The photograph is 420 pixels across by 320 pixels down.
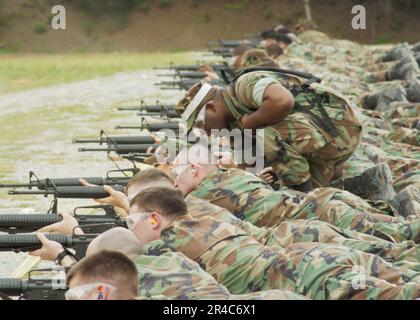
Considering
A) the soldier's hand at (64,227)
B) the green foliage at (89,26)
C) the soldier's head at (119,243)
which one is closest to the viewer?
the soldier's head at (119,243)

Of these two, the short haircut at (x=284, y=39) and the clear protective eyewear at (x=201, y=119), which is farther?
the short haircut at (x=284, y=39)

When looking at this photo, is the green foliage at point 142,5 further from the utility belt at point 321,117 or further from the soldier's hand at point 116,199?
the soldier's hand at point 116,199

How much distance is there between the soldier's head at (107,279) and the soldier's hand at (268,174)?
364 centimetres

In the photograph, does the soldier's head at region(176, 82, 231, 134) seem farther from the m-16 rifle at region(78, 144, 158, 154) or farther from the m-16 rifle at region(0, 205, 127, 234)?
the m-16 rifle at region(78, 144, 158, 154)

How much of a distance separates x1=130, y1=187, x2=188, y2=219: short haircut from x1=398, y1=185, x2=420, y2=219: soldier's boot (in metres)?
2.21

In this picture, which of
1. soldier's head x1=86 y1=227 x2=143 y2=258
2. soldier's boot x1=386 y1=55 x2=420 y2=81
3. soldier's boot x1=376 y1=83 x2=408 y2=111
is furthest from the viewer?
soldier's boot x1=386 y1=55 x2=420 y2=81

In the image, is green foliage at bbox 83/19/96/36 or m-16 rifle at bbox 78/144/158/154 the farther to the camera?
green foliage at bbox 83/19/96/36

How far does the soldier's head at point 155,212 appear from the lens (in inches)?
184

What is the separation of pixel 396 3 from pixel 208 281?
44.7 meters

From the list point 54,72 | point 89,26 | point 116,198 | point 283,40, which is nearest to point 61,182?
point 116,198

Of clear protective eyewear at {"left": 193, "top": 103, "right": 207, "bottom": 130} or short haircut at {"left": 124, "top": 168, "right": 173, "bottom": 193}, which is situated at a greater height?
clear protective eyewear at {"left": 193, "top": 103, "right": 207, "bottom": 130}

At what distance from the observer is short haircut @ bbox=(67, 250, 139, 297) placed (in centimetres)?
360

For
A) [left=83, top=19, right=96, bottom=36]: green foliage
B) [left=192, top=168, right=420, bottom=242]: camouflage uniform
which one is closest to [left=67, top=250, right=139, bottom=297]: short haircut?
[left=192, top=168, right=420, bottom=242]: camouflage uniform

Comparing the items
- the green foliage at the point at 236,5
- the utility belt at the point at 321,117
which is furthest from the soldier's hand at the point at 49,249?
the green foliage at the point at 236,5
